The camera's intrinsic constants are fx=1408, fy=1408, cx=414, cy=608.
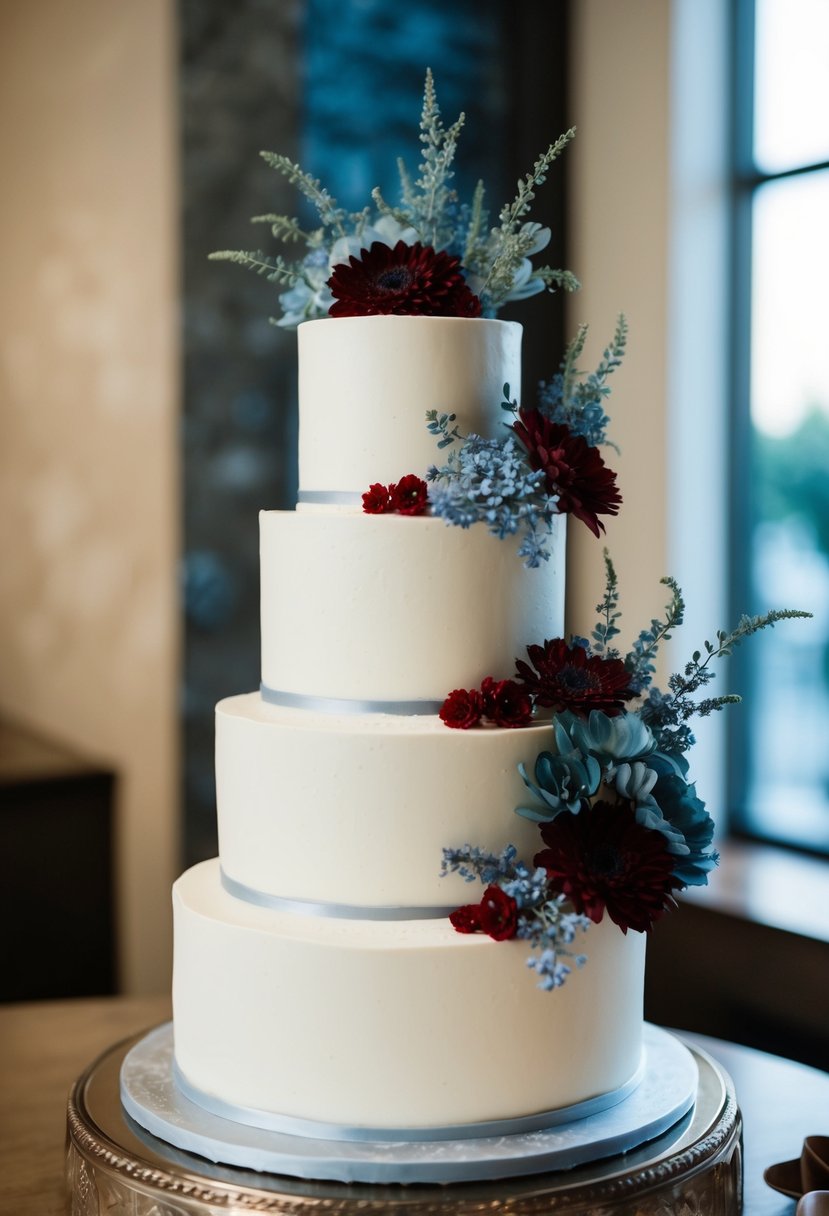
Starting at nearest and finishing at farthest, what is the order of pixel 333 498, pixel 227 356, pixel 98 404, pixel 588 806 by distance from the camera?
pixel 588 806 < pixel 333 498 < pixel 227 356 < pixel 98 404

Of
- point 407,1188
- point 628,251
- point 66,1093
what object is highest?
point 628,251

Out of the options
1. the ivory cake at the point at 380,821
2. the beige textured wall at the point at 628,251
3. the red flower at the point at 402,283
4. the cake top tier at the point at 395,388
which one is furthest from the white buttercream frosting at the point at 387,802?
the beige textured wall at the point at 628,251

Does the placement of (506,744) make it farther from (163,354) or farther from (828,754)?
(163,354)

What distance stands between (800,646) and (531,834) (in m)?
1.72

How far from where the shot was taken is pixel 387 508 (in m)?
1.37

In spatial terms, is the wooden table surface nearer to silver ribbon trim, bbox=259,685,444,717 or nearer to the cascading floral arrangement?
silver ribbon trim, bbox=259,685,444,717

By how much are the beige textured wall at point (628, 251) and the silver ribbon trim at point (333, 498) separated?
5.03ft

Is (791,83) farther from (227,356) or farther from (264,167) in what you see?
(227,356)

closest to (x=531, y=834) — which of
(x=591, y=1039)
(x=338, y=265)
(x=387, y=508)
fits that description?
(x=591, y=1039)

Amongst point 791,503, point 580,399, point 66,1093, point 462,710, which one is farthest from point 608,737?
point 791,503

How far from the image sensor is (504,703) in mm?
1354

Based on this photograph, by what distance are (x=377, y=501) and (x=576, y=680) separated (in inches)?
A: 10.3

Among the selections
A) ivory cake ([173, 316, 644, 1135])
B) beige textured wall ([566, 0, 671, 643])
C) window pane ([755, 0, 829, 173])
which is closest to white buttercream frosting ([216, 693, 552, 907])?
ivory cake ([173, 316, 644, 1135])

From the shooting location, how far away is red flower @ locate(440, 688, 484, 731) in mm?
1339
